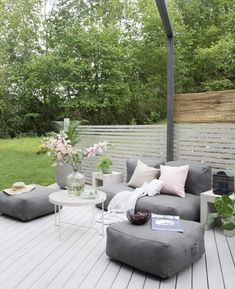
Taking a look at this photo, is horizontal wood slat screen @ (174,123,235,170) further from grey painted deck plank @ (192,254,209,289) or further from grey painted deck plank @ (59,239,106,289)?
grey painted deck plank @ (59,239,106,289)

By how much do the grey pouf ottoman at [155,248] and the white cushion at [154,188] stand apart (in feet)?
3.94

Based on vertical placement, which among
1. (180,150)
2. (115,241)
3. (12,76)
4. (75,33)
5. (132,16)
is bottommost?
(115,241)

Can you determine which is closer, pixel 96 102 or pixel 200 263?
pixel 200 263

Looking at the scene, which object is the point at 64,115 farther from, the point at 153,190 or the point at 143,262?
the point at 143,262

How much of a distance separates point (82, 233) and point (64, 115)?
6832 millimetres

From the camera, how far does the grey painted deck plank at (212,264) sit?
2.48m

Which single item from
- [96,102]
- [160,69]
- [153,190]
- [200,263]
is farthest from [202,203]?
[160,69]

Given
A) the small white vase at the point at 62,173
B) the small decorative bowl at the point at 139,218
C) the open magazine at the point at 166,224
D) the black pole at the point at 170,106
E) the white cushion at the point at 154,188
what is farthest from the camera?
the small white vase at the point at 62,173

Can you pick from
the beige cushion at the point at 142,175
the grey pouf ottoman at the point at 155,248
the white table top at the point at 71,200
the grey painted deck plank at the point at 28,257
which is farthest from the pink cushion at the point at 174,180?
the grey painted deck plank at the point at 28,257

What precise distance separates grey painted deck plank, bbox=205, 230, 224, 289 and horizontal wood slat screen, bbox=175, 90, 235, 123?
178 centimetres

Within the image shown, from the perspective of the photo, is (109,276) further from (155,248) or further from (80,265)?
(155,248)

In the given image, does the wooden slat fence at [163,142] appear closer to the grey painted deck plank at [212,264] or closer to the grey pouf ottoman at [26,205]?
the grey painted deck plank at [212,264]

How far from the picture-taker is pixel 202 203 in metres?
3.80

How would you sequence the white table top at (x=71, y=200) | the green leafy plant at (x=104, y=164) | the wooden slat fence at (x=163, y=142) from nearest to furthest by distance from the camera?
the white table top at (x=71, y=200)
the wooden slat fence at (x=163, y=142)
the green leafy plant at (x=104, y=164)
